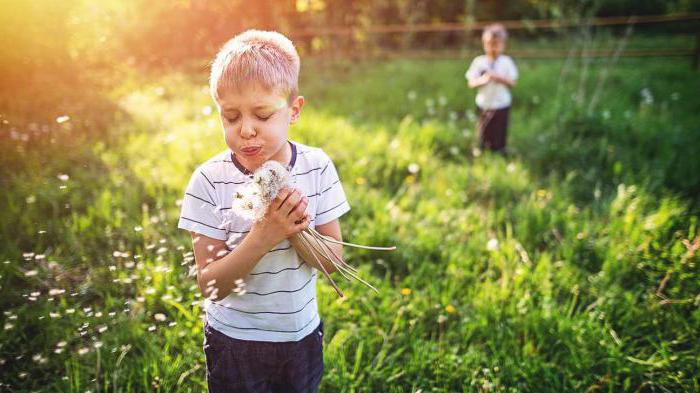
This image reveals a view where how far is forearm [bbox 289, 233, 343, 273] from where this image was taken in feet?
4.62

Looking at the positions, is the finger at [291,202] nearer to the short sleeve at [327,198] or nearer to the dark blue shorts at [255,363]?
the short sleeve at [327,198]

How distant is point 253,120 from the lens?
4.40ft

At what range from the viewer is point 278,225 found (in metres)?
1.30

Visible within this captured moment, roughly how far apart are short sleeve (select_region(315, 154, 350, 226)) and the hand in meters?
0.24

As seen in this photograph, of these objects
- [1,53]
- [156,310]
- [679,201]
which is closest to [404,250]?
[156,310]

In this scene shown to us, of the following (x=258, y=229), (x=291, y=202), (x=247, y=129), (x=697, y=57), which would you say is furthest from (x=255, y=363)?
(x=697, y=57)

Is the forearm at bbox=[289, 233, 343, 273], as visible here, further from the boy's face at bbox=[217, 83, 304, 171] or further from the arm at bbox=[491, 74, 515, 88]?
the arm at bbox=[491, 74, 515, 88]

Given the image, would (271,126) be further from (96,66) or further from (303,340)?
(96,66)

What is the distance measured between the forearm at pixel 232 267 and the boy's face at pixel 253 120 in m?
0.25

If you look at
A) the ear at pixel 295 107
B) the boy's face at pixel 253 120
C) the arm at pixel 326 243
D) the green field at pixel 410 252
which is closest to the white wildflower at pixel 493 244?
the green field at pixel 410 252

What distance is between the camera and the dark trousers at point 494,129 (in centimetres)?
504

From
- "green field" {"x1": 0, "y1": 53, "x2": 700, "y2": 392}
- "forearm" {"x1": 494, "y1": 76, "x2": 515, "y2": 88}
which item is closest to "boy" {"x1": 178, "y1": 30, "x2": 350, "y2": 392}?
"green field" {"x1": 0, "y1": 53, "x2": 700, "y2": 392}

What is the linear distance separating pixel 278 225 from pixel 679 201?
390cm

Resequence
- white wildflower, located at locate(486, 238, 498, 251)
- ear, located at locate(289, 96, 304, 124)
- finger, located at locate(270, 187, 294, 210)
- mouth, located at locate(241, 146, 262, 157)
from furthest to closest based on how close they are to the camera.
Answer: white wildflower, located at locate(486, 238, 498, 251) → ear, located at locate(289, 96, 304, 124) → mouth, located at locate(241, 146, 262, 157) → finger, located at locate(270, 187, 294, 210)
